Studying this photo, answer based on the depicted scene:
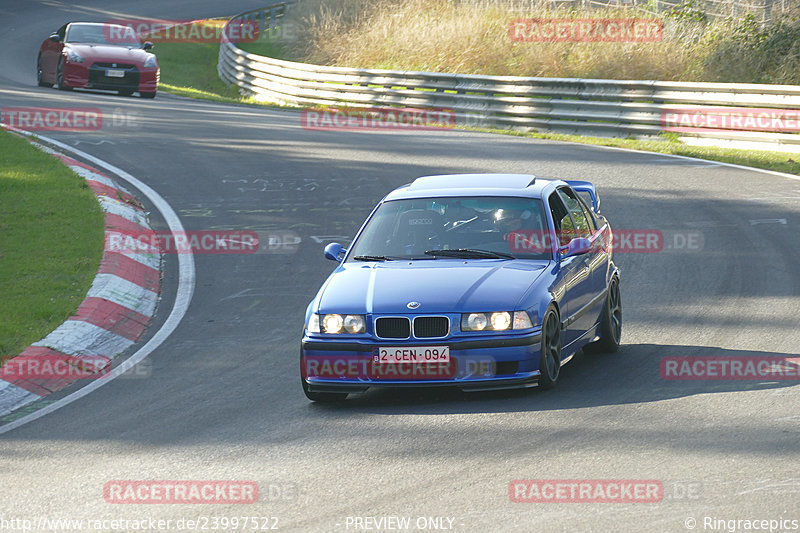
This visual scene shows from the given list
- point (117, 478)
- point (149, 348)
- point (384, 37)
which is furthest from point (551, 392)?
point (384, 37)

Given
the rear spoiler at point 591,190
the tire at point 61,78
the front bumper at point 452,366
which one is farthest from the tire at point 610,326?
the tire at point 61,78

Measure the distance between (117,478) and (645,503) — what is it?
2.81 meters

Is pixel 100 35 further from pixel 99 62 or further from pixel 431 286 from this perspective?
pixel 431 286

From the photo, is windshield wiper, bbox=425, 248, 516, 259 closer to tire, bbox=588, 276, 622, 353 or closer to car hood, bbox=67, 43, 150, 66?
tire, bbox=588, 276, 622, 353

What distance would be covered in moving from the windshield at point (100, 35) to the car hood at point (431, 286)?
21.4 m

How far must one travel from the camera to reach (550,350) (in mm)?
8055

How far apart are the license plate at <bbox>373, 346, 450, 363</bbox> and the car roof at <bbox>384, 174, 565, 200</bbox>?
5.99 ft

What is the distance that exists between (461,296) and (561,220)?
6.10 ft

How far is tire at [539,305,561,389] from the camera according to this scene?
788 centimetres

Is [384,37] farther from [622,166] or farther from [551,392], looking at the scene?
[551,392]

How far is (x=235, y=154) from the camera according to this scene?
19.5 m

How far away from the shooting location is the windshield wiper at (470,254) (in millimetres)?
8602

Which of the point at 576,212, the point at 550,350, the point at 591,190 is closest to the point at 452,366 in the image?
the point at 550,350

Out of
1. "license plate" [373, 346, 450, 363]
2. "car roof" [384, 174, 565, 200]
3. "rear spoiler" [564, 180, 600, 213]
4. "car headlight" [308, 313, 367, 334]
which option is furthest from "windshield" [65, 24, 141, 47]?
"license plate" [373, 346, 450, 363]
